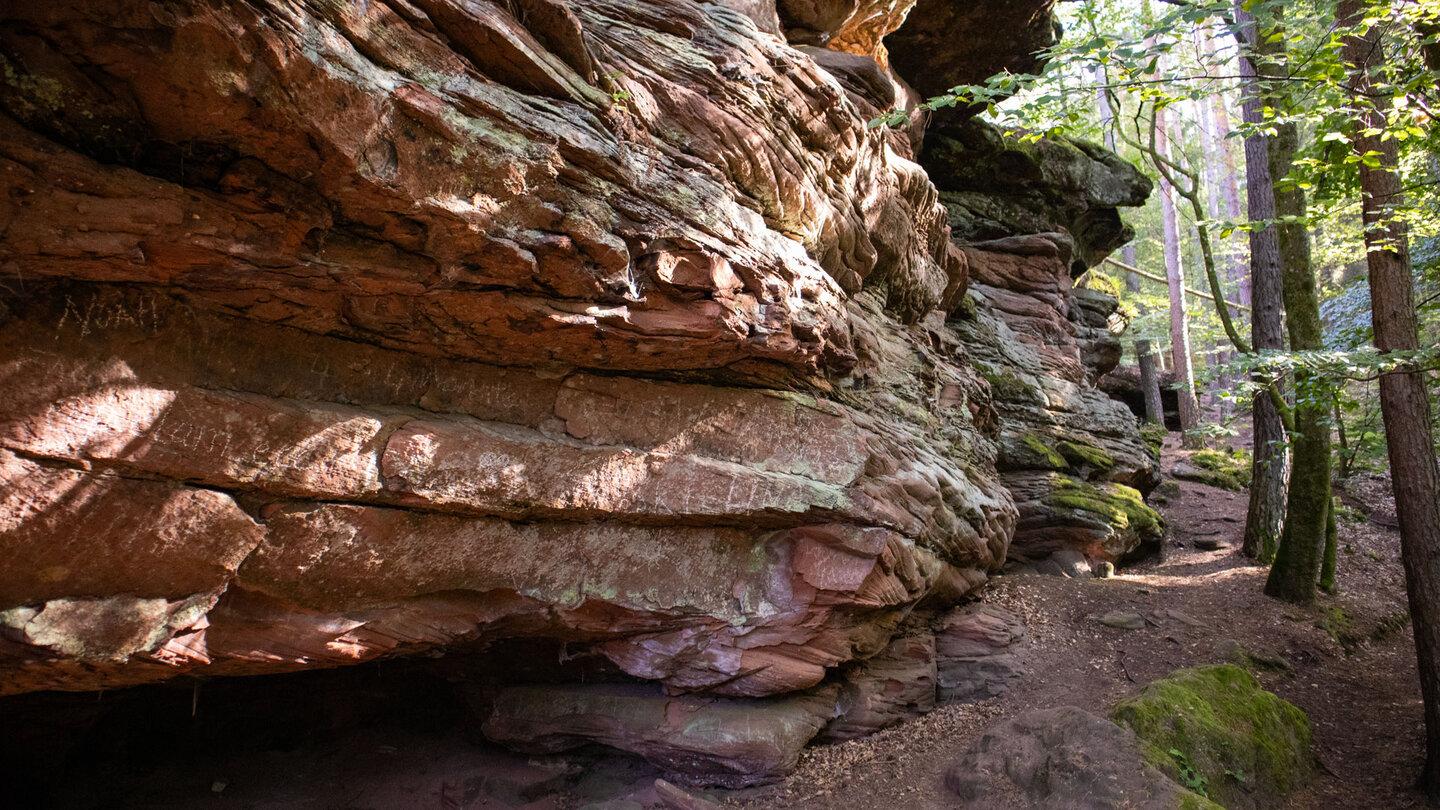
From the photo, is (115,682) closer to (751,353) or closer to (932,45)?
(751,353)

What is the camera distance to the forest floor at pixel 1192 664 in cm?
657

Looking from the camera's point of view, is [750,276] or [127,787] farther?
[127,787]

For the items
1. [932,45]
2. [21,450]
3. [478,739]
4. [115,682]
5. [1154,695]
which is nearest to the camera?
[21,450]

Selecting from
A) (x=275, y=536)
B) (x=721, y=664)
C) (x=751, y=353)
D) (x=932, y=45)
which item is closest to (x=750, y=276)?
(x=751, y=353)

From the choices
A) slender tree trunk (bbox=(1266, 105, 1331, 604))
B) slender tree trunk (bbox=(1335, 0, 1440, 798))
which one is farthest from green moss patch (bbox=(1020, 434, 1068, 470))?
slender tree trunk (bbox=(1335, 0, 1440, 798))

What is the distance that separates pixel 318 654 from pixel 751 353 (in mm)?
4219

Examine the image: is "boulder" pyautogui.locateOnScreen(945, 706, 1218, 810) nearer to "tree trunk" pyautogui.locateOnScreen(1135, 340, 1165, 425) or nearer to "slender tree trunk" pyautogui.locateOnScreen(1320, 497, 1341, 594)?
"slender tree trunk" pyautogui.locateOnScreen(1320, 497, 1341, 594)

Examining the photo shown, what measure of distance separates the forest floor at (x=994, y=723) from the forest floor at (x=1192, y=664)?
2 cm

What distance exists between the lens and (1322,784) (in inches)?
271

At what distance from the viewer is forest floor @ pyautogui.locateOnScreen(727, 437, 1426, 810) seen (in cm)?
657

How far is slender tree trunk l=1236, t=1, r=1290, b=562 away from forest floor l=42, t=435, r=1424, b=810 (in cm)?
178

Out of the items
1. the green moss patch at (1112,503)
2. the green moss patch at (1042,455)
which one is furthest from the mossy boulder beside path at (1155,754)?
the green moss patch at (1042,455)

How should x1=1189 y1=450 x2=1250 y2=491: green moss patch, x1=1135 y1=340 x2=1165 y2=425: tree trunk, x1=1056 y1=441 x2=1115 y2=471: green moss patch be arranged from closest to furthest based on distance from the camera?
x1=1056 y1=441 x2=1115 y2=471: green moss patch < x1=1189 y1=450 x2=1250 y2=491: green moss patch < x1=1135 y1=340 x2=1165 y2=425: tree trunk

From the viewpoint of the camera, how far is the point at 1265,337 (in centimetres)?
1207
